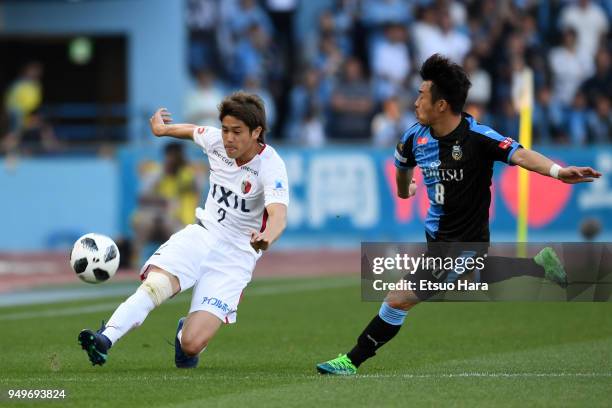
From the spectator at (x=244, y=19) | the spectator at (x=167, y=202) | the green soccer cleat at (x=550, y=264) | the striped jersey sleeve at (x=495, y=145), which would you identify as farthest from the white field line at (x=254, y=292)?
the spectator at (x=244, y=19)

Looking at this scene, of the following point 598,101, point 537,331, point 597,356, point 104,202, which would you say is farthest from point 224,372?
point 598,101

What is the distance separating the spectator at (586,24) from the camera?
2567cm

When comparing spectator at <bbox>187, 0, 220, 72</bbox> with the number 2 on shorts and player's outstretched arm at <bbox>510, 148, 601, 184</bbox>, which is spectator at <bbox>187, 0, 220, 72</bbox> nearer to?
the number 2 on shorts

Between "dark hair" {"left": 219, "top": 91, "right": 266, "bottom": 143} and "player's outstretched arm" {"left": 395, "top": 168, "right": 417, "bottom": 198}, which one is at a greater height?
"dark hair" {"left": 219, "top": 91, "right": 266, "bottom": 143}

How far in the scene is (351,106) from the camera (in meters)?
23.6

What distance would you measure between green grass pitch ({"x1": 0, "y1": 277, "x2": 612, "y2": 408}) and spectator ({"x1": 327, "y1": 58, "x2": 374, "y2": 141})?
754 cm

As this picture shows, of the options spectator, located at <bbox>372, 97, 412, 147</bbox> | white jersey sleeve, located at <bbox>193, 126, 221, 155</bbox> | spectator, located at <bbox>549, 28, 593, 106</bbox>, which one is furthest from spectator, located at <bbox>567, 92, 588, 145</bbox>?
white jersey sleeve, located at <bbox>193, 126, 221, 155</bbox>

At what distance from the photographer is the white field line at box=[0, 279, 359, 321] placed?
14429 millimetres

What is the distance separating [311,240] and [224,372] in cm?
1263

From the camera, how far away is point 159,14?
25453 mm

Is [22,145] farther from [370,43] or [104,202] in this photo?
[370,43]

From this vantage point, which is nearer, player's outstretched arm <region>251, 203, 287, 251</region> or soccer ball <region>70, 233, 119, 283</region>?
player's outstretched arm <region>251, 203, 287, 251</region>

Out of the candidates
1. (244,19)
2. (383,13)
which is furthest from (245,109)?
(383,13)

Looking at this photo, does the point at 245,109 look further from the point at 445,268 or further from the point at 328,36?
the point at 328,36
